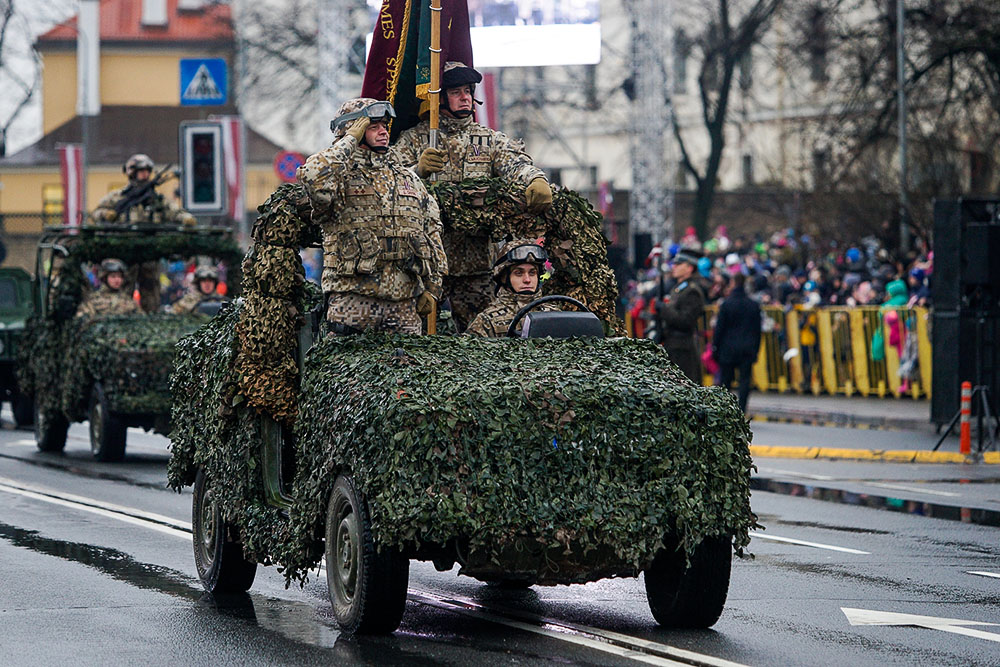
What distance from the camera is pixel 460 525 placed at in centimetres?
807

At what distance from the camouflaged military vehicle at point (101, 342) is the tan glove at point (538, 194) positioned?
27.3 ft

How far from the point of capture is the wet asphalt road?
8344mm

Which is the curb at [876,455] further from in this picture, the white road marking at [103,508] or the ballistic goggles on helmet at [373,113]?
the ballistic goggles on helmet at [373,113]

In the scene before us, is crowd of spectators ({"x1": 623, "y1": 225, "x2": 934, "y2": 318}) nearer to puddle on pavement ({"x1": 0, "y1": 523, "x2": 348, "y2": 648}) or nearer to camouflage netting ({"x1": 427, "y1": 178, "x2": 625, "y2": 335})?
puddle on pavement ({"x1": 0, "y1": 523, "x2": 348, "y2": 648})

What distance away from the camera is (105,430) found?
18.5 meters

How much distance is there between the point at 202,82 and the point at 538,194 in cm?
1872

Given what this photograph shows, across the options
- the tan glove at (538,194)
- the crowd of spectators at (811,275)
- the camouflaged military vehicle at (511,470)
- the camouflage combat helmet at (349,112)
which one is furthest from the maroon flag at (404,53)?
the crowd of spectators at (811,275)

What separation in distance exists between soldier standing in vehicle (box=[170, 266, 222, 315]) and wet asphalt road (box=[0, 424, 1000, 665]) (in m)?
5.26

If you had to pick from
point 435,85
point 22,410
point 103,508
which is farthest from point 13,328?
point 435,85

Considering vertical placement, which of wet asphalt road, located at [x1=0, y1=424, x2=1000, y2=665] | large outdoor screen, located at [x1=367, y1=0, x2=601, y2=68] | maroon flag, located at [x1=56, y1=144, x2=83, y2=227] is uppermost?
large outdoor screen, located at [x1=367, y1=0, x2=601, y2=68]

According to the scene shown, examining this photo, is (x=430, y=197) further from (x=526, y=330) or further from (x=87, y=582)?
(x=87, y=582)

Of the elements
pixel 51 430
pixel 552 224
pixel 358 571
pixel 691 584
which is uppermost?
pixel 552 224

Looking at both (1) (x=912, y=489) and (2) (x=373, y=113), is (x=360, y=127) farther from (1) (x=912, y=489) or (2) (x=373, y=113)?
(1) (x=912, y=489)

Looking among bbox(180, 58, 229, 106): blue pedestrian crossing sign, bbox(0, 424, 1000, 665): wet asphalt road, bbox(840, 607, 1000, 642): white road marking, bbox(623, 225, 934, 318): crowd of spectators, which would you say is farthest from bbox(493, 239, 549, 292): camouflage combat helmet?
bbox(180, 58, 229, 106): blue pedestrian crossing sign
